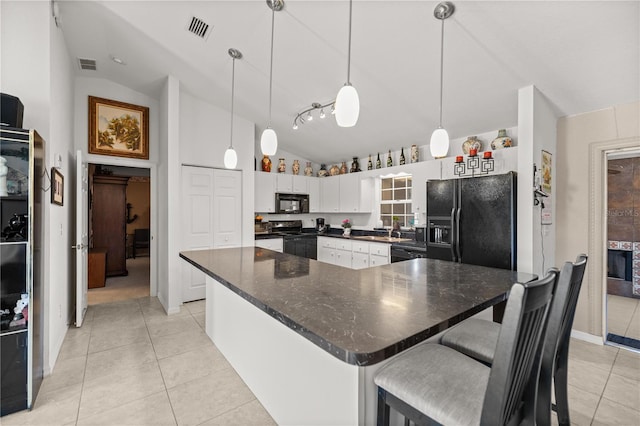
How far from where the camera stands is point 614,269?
4336 mm

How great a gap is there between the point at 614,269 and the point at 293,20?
18.5ft

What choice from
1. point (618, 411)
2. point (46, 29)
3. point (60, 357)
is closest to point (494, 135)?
point (618, 411)

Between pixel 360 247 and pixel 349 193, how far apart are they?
44.1 inches

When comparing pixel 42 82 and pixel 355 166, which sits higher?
pixel 42 82

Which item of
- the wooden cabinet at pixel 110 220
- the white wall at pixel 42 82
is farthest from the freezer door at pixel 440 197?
the wooden cabinet at pixel 110 220

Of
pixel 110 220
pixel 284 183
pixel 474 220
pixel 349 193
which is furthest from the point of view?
pixel 110 220

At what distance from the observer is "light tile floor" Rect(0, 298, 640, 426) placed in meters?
1.88

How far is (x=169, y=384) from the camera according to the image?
222cm

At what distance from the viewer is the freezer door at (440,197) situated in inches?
131

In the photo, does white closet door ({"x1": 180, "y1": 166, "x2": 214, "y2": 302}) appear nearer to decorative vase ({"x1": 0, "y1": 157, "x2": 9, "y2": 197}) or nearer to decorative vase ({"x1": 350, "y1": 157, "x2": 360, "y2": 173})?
decorative vase ({"x1": 0, "y1": 157, "x2": 9, "y2": 197})

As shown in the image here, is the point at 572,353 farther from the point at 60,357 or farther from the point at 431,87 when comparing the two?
the point at 60,357

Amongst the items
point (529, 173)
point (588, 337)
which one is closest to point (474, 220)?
point (529, 173)

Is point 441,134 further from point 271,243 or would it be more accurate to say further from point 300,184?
point 300,184

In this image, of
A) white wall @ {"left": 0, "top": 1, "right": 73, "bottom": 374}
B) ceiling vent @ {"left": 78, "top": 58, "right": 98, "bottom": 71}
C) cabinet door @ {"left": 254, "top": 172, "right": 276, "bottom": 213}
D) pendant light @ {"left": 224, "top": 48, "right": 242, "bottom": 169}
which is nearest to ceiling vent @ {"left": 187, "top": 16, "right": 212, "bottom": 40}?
pendant light @ {"left": 224, "top": 48, "right": 242, "bottom": 169}
